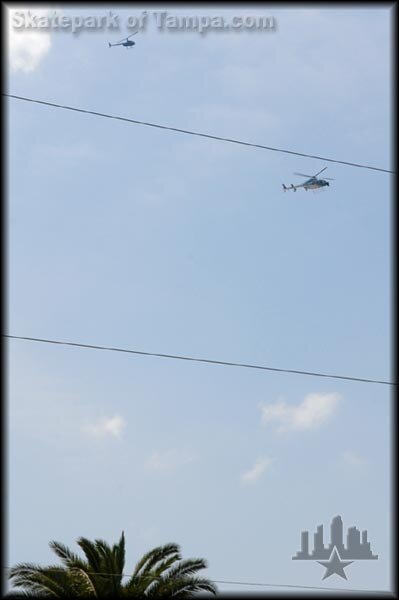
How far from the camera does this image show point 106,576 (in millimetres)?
34281

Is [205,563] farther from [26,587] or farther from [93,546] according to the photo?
[26,587]

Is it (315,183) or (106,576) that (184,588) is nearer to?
(106,576)

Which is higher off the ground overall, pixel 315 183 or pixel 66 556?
pixel 315 183

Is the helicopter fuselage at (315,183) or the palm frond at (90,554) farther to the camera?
the helicopter fuselage at (315,183)

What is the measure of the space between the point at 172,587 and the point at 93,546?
3025 millimetres

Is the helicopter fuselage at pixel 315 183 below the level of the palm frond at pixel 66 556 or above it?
above

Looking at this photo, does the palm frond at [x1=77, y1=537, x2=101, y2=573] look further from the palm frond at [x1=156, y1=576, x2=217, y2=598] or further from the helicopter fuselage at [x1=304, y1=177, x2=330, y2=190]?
the helicopter fuselage at [x1=304, y1=177, x2=330, y2=190]

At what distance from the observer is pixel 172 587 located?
34.5 meters

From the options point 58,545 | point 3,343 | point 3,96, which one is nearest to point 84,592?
point 58,545

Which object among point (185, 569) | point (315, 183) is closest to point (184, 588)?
point (185, 569)

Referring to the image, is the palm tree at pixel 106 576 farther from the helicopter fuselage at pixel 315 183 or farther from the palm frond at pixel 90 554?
the helicopter fuselage at pixel 315 183

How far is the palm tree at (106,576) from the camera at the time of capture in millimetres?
33062

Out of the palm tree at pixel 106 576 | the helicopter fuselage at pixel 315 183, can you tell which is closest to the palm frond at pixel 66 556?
the palm tree at pixel 106 576

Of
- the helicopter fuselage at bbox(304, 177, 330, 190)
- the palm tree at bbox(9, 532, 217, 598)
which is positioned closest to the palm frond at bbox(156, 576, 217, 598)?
the palm tree at bbox(9, 532, 217, 598)
